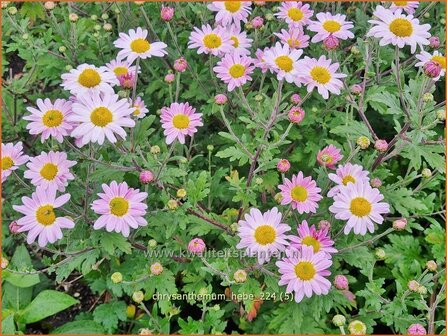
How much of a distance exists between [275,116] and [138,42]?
858 mm

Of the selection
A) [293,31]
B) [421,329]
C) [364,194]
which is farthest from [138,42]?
[421,329]

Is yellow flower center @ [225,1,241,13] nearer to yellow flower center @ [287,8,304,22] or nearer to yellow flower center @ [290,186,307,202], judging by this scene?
yellow flower center @ [287,8,304,22]

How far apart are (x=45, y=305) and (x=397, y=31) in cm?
250

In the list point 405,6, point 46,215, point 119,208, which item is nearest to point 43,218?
point 46,215

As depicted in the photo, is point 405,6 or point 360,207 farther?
point 405,6

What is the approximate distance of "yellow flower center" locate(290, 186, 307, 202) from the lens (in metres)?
2.57

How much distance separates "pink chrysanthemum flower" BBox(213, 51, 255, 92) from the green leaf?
61.4 inches

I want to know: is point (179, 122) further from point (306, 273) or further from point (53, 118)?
point (306, 273)

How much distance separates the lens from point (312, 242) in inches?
98.5

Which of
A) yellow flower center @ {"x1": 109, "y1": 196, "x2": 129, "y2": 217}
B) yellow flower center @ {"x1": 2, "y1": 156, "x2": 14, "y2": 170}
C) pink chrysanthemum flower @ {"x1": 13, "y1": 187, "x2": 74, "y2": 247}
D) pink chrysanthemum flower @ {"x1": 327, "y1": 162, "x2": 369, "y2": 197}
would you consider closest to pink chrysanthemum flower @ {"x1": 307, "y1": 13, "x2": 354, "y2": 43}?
pink chrysanthemum flower @ {"x1": 327, "y1": 162, "x2": 369, "y2": 197}

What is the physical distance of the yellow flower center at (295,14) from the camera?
3203 mm

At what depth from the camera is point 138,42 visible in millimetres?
2869

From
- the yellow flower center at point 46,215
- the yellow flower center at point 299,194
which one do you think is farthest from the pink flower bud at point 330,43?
the yellow flower center at point 46,215

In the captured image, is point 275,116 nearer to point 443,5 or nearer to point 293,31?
A: point 293,31
